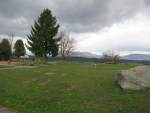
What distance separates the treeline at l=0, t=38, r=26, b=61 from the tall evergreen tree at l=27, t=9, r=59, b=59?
67.0 ft

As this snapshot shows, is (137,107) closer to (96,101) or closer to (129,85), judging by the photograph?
(96,101)

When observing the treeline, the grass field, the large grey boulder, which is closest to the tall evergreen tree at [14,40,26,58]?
the treeline

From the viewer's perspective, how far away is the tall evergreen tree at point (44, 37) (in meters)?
56.6

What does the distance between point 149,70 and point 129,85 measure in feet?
5.88

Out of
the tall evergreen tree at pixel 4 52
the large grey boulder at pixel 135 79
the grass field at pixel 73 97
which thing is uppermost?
the tall evergreen tree at pixel 4 52

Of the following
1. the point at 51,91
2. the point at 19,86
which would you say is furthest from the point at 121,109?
the point at 19,86

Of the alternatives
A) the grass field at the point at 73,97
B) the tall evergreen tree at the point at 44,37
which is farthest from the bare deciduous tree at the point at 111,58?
the grass field at the point at 73,97

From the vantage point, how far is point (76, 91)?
49.7 ft

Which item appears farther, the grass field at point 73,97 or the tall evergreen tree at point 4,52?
the tall evergreen tree at point 4,52

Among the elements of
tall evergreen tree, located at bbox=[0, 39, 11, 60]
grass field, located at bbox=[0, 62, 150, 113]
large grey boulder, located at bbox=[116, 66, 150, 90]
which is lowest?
grass field, located at bbox=[0, 62, 150, 113]

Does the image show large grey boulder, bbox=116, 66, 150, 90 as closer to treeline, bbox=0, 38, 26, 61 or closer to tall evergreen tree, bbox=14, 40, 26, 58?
treeline, bbox=0, 38, 26, 61

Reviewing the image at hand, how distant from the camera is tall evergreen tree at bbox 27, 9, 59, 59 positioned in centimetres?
5659

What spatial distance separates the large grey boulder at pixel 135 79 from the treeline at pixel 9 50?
64.0 meters

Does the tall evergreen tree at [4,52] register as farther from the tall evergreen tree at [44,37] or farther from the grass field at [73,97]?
the grass field at [73,97]
